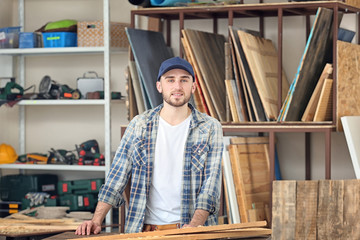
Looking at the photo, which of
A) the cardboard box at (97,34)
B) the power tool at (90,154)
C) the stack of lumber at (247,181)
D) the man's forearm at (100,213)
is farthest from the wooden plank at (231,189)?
the man's forearm at (100,213)

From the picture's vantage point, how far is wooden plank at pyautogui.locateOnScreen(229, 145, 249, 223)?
450 cm

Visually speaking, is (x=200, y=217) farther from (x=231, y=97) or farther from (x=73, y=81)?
(x=73, y=81)

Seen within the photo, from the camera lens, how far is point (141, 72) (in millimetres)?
4594

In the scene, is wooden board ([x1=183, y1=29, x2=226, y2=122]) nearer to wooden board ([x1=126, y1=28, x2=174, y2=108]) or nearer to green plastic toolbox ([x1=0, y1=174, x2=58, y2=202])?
wooden board ([x1=126, y1=28, x2=174, y2=108])

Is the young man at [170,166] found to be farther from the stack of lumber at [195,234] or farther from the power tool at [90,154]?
the power tool at [90,154]

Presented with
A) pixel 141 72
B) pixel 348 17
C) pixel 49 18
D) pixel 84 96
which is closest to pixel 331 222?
pixel 141 72

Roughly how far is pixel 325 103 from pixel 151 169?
181 cm

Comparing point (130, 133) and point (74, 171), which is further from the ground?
point (130, 133)

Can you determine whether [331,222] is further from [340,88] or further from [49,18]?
[49,18]

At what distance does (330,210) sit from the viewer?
244 cm

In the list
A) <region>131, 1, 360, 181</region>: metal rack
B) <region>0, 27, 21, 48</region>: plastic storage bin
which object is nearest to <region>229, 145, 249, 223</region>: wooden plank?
<region>131, 1, 360, 181</region>: metal rack

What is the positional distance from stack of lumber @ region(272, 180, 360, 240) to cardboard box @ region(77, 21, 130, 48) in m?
2.98

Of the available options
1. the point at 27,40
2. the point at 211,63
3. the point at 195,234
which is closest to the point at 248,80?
the point at 211,63

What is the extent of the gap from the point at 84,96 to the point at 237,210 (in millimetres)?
1603
